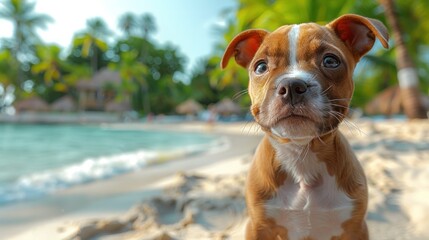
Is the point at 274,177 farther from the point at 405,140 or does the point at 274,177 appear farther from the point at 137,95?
the point at 137,95

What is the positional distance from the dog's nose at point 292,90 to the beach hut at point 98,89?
45486 millimetres

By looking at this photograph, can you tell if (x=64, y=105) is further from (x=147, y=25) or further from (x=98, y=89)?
(x=147, y=25)

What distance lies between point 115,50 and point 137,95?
11425mm

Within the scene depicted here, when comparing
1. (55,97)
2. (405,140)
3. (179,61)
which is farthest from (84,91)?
(405,140)

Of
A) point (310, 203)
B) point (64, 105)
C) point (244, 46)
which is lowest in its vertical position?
point (64, 105)

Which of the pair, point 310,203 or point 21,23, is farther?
point 21,23

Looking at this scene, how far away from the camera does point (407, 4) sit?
→ 15.6 metres

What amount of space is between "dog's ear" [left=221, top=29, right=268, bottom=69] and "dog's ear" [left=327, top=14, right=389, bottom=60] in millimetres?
406

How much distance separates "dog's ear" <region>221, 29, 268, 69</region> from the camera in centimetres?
187

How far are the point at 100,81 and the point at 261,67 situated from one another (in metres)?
47.3

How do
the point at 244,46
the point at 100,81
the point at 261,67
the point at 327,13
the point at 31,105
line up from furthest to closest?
the point at 100,81 < the point at 31,105 < the point at 327,13 < the point at 244,46 < the point at 261,67

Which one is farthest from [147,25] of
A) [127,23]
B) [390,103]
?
[390,103]

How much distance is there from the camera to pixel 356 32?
5.70 ft

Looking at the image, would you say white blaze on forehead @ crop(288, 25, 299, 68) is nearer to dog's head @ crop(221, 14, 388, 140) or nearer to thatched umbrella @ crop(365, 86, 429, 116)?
dog's head @ crop(221, 14, 388, 140)
